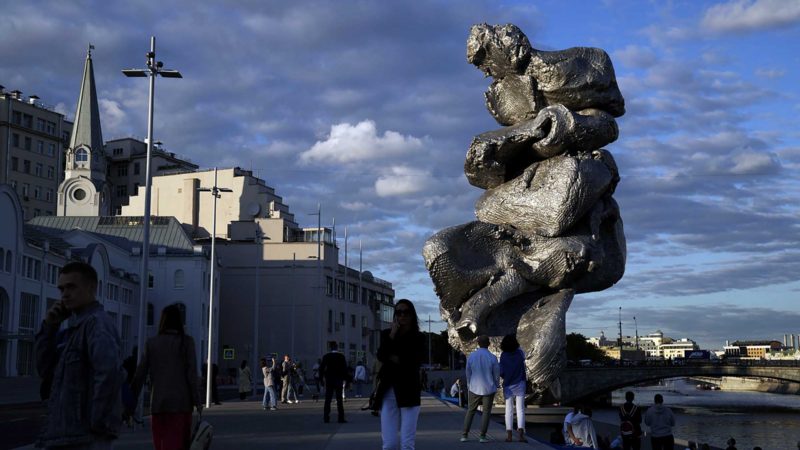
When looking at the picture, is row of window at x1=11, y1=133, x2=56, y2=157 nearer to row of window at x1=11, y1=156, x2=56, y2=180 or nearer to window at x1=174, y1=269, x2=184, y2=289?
row of window at x1=11, y1=156, x2=56, y2=180

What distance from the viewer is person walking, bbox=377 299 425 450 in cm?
966

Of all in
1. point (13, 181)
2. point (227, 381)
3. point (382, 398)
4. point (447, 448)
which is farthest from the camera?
point (13, 181)

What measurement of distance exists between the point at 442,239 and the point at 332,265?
57566mm

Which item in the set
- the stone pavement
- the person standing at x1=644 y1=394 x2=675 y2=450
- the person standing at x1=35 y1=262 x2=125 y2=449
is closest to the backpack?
the person standing at x1=644 y1=394 x2=675 y2=450

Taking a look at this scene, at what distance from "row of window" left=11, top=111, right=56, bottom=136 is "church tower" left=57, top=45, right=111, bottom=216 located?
5.54m

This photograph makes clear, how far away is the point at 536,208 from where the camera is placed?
24.8m

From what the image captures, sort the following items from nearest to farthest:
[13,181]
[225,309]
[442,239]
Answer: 1. [442,239]
2. [225,309]
3. [13,181]

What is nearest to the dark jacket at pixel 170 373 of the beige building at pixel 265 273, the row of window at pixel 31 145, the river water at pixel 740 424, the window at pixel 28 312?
the window at pixel 28 312

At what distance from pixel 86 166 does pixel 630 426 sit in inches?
3040

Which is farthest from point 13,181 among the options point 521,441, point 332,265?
point 521,441

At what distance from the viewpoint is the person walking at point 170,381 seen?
30.5 feet

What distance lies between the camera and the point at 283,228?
272 feet

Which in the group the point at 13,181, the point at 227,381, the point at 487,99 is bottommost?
the point at 227,381

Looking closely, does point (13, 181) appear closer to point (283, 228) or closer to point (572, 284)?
point (283, 228)
